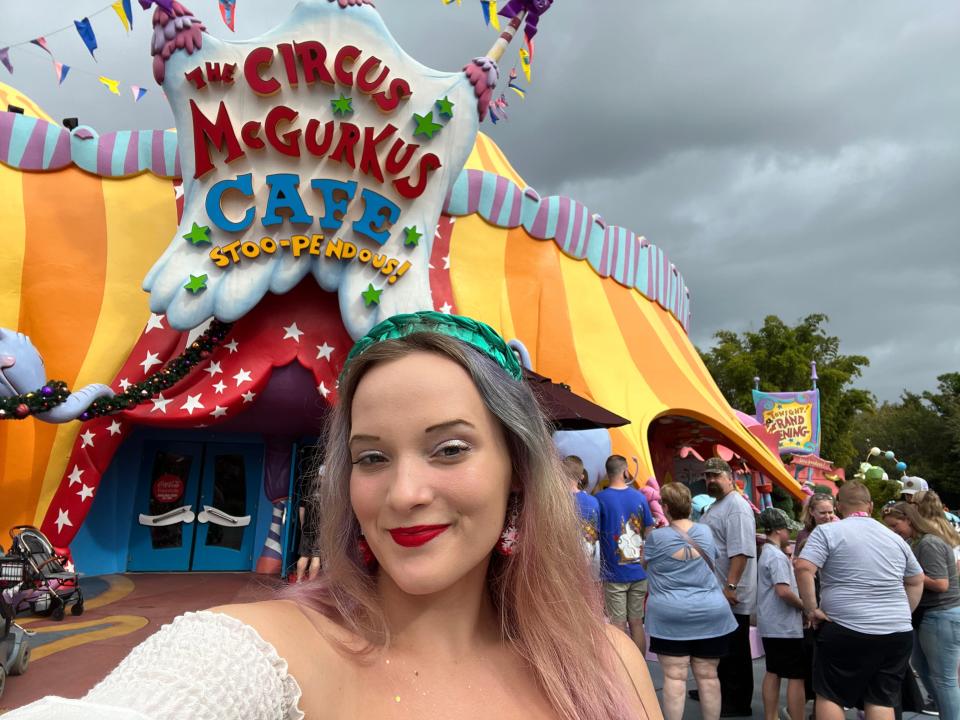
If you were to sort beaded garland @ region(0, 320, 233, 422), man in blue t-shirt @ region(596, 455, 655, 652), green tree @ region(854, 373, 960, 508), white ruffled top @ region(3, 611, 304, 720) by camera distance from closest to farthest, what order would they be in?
1. white ruffled top @ region(3, 611, 304, 720)
2. man in blue t-shirt @ region(596, 455, 655, 652)
3. beaded garland @ region(0, 320, 233, 422)
4. green tree @ region(854, 373, 960, 508)

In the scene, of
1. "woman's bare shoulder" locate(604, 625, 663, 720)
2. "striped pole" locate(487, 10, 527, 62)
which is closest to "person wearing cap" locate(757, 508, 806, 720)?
"woman's bare shoulder" locate(604, 625, 663, 720)

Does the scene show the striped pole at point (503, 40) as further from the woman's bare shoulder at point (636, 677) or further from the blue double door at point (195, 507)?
the woman's bare shoulder at point (636, 677)

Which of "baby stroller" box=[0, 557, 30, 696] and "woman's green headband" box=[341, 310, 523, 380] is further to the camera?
"baby stroller" box=[0, 557, 30, 696]

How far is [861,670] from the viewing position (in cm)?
331

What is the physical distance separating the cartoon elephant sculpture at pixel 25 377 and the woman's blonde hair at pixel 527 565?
21.7 ft

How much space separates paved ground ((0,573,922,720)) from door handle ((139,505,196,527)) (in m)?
0.65

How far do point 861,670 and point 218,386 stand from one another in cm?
649

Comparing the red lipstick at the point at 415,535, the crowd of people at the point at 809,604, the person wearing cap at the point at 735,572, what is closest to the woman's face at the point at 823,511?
the crowd of people at the point at 809,604

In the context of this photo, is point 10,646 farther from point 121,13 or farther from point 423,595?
point 121,13

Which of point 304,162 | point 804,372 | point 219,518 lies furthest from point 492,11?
point 804,372

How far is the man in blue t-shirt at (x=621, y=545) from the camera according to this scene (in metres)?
4.88

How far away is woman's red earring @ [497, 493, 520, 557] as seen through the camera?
1.28 metres

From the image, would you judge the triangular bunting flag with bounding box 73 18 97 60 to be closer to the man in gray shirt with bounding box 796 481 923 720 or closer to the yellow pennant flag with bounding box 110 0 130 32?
the yellow pennant flag with bounding box 110 0 130 32

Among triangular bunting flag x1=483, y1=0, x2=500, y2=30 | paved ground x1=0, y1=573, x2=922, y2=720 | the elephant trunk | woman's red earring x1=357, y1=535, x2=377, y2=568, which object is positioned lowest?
paved ground x1=0, y1=573, x2=922, y2=720
